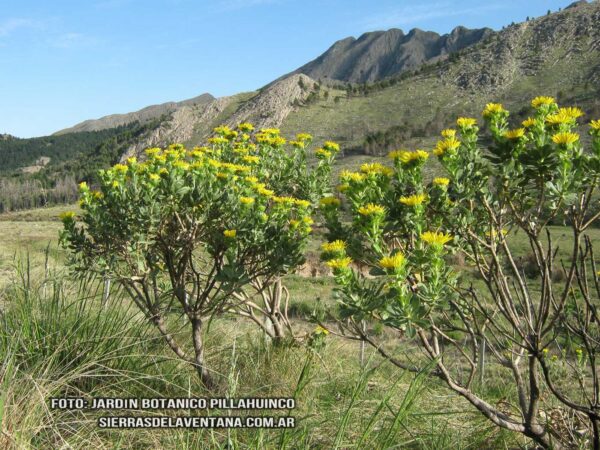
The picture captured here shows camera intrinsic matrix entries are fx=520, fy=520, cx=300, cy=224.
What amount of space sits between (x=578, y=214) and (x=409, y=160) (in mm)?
806

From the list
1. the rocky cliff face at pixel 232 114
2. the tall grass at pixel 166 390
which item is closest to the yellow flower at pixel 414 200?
the tall grass at pixel 166 390

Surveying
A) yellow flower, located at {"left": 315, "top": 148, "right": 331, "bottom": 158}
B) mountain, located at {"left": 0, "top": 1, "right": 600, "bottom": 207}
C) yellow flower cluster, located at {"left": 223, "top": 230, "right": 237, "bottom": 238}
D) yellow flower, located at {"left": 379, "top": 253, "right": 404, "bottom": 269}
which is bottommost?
yellow flower cluster, located at {"left": 223, "top": 230, "right": 237, "bottom": 238}

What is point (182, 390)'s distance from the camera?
3.66 metres

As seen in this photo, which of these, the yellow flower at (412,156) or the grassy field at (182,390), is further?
the grassy field at (182,390)

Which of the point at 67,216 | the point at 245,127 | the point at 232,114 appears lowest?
the point at 67,216

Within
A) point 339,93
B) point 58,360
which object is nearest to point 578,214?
point 58,360

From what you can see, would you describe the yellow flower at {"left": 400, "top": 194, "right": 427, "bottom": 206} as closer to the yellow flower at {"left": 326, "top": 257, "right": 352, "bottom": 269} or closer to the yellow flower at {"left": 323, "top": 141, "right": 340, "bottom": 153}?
the yellow flower at {"left": 326, "top": 257, "right": 352, "bottom": 269}

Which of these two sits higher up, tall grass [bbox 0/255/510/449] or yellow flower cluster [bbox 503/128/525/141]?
yellow flower cluster [bbox 503/128/525/141]

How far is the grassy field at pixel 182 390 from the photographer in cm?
256

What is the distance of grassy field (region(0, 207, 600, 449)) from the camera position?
256 centimetres

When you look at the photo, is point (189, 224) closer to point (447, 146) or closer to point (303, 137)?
point (303, 137)

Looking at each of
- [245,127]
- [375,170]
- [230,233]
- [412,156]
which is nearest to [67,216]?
[230,233]

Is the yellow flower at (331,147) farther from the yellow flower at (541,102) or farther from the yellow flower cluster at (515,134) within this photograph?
the yellow flower cluster at (515,134)

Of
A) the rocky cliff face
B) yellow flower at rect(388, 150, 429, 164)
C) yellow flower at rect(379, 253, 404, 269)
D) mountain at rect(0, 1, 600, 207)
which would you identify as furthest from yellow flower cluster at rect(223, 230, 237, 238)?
the rocky cliff face
